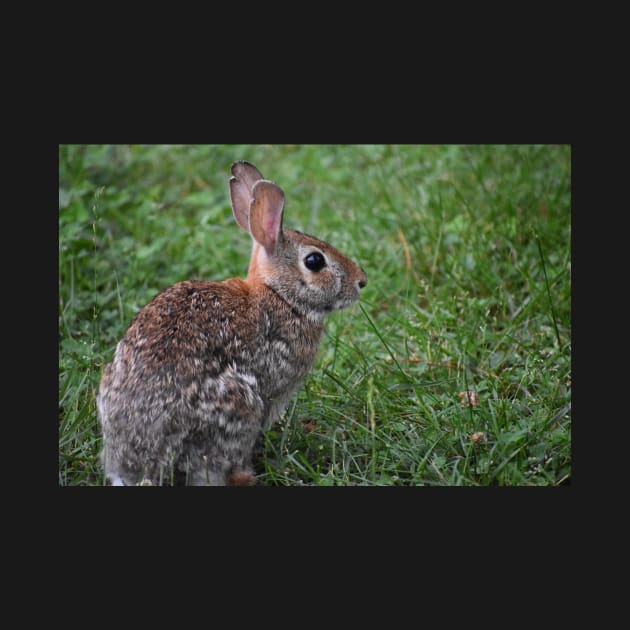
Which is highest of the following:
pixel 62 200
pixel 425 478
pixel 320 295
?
pixel 62 200

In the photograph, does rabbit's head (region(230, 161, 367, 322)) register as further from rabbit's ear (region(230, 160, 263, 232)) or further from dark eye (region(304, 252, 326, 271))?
rabbit's ear (region(230, 160, 263, 232))

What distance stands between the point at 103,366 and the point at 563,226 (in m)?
3.84

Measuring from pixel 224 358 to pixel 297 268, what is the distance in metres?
0.85

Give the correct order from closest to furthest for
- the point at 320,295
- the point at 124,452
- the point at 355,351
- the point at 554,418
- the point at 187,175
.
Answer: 1. the point at 124,452
2. the point at 554,418
3. the point at 320,295
4. the point at 355,351
5. the point at 187,175

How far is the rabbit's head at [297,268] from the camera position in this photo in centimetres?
577

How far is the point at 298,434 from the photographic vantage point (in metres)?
5.62

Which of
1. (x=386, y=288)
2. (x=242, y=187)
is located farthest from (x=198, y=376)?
(x=386, y=288)

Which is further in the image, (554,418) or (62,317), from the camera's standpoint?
(62,317)

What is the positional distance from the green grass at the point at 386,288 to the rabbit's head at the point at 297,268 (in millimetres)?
394

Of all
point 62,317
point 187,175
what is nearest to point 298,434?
point 62,317

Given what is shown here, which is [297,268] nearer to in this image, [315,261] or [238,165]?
[315,261]

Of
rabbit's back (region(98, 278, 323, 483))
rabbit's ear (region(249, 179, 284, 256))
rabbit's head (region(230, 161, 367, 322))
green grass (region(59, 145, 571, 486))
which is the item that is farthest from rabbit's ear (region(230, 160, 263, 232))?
green grass (region(59, 145, 571, 486))

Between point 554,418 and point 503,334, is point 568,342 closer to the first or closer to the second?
point 503,334

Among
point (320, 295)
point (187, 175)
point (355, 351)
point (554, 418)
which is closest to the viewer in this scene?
point (554, 418)
